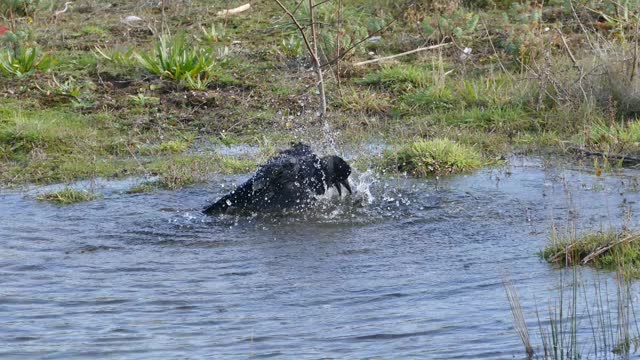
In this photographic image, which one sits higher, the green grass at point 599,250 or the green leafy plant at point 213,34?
the green leafy plant at point 213,34

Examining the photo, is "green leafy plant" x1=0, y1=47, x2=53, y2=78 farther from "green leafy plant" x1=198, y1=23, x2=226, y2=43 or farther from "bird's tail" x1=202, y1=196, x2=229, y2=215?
"bird's tail" x1=202, y1=196, x2=229, y2=215

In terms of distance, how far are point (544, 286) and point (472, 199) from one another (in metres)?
2.22

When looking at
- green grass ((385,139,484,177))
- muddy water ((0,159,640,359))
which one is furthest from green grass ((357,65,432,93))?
muddy water ((0,159,640,359))

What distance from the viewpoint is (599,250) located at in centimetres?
643

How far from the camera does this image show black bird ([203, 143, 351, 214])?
26.7ft

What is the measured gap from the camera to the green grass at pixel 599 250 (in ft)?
21.0

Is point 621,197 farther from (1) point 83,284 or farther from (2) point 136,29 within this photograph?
(2) point 136,29

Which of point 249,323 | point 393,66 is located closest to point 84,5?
point 393,66

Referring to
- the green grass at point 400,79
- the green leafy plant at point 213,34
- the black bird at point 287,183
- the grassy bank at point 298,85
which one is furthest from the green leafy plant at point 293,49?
the black bird at point 287,183

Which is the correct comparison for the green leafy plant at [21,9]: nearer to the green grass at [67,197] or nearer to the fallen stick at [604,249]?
the green grass at [67,197]

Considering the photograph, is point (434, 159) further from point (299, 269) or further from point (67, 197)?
point (67, 197)

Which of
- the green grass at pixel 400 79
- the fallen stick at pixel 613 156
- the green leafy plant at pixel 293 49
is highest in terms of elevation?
the green leafy plant at pixel 293 49

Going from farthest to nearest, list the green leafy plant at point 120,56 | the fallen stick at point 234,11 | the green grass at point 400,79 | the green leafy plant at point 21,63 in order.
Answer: the fallen stick at point 234,11
the green leafy plant at point 120,56
the green leafy plant at point 21,63
the green grass at point 400,79

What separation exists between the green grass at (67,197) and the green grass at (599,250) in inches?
148
